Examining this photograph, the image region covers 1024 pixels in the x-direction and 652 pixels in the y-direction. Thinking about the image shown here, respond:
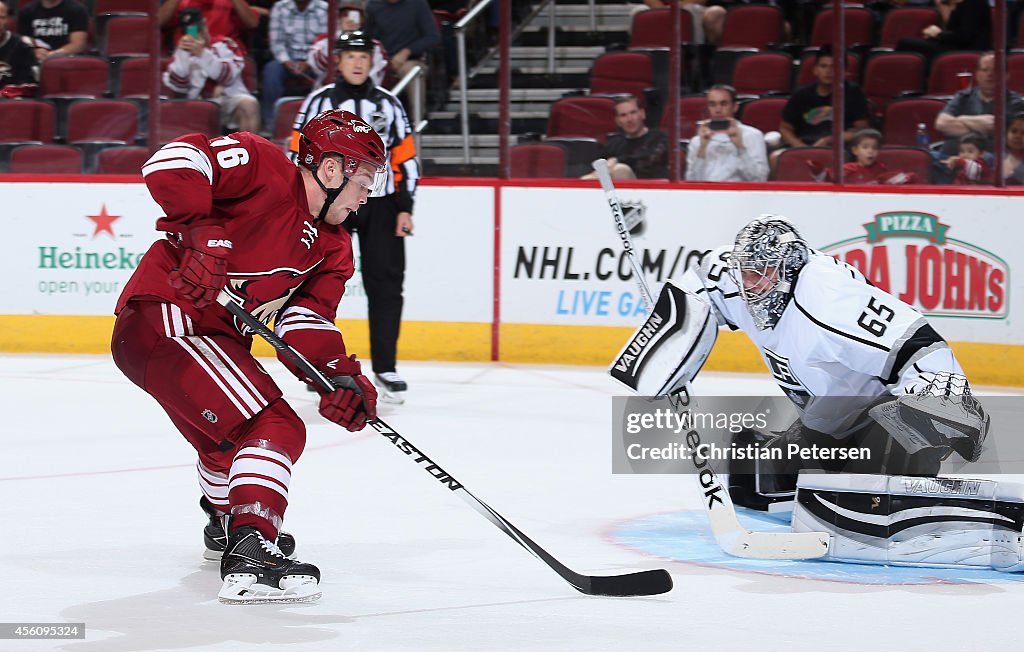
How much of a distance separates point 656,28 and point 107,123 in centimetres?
279

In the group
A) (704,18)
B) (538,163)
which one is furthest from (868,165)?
(538,163)

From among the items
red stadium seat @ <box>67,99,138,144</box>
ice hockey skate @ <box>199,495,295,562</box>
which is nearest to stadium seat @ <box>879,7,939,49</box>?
red stadium seat @ <box>67,99,138,144</box>

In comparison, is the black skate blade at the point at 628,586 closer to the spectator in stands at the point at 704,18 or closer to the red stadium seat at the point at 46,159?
the spectator in stands at the point at 704,18

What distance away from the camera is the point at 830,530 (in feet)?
10.6

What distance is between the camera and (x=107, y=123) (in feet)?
23.4

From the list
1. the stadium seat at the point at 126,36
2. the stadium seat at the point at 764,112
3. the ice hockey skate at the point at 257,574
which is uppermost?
the stadium seat at the point at 126,36

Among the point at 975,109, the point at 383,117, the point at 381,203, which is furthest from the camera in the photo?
the point at 975,109

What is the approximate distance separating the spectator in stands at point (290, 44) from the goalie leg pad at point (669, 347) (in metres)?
3.86

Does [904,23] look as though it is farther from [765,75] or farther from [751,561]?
[751,561]

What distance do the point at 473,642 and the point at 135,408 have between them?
322 cm

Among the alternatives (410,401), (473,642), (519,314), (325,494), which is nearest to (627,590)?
(473,642)

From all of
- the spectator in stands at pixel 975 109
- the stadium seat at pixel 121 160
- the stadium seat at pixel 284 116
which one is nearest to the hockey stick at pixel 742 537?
the spectator in stands at pixel 975 109

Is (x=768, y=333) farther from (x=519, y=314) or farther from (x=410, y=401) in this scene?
(x=519, y=314)

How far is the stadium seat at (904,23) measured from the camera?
6605 millimetres
